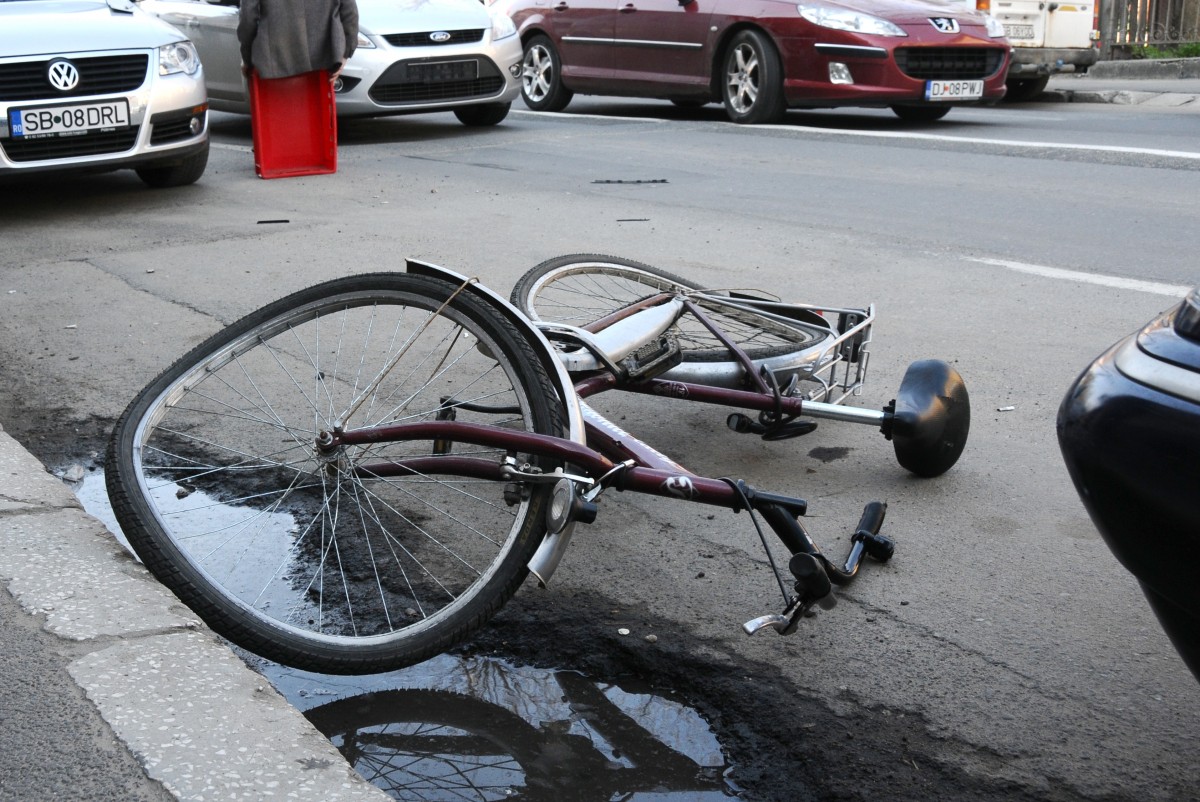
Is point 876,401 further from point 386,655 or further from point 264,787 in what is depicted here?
point 264,787

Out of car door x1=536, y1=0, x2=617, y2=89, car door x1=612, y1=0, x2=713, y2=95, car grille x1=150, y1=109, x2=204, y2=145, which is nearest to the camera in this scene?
car grille x1=150, y1=109, x2=204, y2=145

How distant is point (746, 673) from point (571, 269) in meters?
1.82

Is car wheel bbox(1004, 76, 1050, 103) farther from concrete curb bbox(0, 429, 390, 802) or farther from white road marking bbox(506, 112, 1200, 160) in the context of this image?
concrete curb bbox(0, 429, 390, 802)

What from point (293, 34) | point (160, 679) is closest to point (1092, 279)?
point (160, 679)

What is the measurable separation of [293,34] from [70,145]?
81.7 inches

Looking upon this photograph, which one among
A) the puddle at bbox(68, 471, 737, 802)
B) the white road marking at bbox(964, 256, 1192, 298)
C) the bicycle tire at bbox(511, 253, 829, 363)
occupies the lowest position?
the puddle at bbox(68, 471, 737, 802)

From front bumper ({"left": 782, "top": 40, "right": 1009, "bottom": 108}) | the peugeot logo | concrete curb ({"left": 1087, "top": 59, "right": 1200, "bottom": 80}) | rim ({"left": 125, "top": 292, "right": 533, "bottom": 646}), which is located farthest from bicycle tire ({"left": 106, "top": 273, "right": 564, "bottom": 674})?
concrete curb ({"left": 1087, "top": 59, "right": 1200, "bottom": 80})

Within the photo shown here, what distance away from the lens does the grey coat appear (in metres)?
9.28

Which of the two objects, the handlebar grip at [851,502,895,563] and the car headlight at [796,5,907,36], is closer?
the handlebar grip at [851,502,895,563]

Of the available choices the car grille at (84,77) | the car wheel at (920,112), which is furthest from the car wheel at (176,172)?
the car wheel at (920,112)

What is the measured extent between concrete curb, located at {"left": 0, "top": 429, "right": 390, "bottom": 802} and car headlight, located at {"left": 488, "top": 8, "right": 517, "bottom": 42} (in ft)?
31.7

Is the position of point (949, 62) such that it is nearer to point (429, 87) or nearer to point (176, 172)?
point (429, 87)

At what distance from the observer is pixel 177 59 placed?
841 cm

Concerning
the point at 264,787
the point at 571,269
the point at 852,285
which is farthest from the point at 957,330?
the point at 264,787
